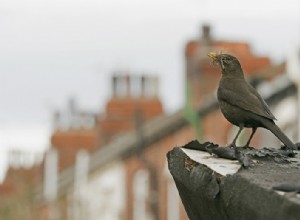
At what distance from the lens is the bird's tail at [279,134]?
25.6 feet

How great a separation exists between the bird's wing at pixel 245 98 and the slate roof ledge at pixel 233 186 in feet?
2.48

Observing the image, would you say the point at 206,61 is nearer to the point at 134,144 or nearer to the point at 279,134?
the point at 134,144

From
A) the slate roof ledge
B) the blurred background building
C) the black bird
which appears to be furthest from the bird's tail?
the blurred background building

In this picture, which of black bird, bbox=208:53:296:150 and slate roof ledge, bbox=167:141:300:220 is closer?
slate roof ledge, bbox=167:141:300:220

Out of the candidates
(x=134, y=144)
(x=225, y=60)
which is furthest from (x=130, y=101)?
(x=225, y=60)

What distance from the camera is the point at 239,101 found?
27.5 ft

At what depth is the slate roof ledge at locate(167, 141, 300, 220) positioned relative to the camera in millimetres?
6469

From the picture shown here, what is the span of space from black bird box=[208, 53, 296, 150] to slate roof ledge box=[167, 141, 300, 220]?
0.72 metres

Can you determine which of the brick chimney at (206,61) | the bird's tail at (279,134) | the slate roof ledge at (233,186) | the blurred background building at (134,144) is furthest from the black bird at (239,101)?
the brick chimney at (206,61)

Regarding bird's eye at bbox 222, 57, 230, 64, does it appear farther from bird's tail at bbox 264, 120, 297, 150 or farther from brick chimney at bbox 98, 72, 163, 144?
brick chimney at bbox 98, 72, 163, 144

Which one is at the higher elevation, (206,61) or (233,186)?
(233,186)

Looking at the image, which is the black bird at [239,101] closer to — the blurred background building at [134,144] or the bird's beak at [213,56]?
the bird's beak at [213,56]

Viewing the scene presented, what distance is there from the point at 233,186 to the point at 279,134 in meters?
1.27

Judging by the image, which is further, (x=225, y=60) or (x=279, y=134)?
(x=225, y=60)
